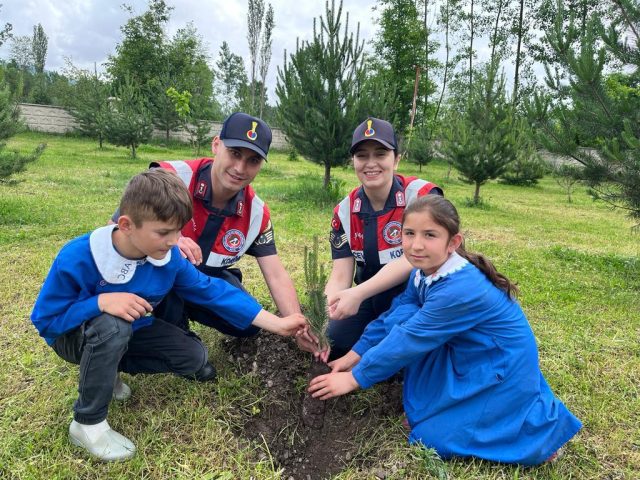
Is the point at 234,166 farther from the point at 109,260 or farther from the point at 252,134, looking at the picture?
the point at 109,260

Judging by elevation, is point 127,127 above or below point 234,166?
above

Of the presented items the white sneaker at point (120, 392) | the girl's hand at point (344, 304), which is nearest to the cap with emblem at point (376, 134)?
the girl's hand at point (344, 304)

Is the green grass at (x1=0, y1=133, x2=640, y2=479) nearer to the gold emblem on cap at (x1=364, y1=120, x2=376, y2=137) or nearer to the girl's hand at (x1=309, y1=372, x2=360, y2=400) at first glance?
the girl's hand at (x1=309, y1=372, x2=360, y2=400)

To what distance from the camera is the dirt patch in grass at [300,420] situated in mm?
2098

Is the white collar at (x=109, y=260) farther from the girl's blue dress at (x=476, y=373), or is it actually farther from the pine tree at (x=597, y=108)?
the pine tree at (x=597, y=108)

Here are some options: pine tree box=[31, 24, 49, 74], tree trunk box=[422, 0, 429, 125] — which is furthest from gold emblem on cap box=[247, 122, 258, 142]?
pine tree box=[31, 24, 49, 74]

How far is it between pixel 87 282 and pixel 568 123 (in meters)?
5.29

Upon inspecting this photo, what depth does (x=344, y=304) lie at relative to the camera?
2.51 meters

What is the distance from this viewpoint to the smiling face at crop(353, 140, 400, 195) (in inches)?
108

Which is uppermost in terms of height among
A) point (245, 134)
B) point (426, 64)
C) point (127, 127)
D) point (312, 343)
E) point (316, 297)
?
point (426, 64)

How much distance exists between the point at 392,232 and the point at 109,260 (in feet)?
5.50

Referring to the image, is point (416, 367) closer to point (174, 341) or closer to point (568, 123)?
Answer: point (174, 341)

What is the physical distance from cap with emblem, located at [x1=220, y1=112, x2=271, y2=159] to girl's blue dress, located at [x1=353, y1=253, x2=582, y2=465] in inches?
47.8

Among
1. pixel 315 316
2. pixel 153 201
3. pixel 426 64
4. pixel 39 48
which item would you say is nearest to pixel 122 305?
pixel 153 201
